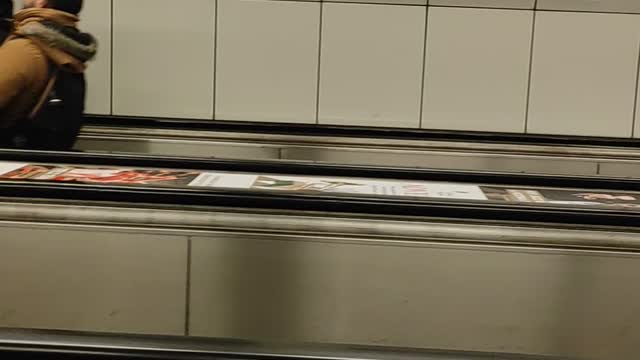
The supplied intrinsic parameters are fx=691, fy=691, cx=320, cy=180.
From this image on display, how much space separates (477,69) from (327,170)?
124cm

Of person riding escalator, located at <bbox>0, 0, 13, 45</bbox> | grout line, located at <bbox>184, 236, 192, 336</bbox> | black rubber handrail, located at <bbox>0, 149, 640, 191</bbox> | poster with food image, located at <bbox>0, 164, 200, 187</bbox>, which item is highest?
person riding escalator, located at <bbox>0, 0, 13, 45</bbox>

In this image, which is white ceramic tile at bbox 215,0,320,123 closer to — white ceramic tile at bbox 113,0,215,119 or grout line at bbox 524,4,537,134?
Answer: white ceramic tile at bbox 113,0,215,119

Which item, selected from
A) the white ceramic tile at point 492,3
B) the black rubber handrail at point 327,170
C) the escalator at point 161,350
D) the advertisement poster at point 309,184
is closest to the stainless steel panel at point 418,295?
the advertisement poster at point 309,184

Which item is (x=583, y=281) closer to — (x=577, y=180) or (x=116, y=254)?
(x=577, y=180)

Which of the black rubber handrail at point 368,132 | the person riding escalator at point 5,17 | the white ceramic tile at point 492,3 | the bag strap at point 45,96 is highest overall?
the white ceramic tile at point 492,3

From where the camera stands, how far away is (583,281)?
1.29 meters

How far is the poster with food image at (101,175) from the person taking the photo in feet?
4.53

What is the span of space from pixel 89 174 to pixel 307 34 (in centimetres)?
145

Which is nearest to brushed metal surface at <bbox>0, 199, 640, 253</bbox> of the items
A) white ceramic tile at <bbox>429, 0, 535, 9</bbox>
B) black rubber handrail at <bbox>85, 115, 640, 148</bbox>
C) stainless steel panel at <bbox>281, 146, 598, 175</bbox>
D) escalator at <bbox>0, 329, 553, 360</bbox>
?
escalator at <bbox>0, 329, 553, 360</bbox>

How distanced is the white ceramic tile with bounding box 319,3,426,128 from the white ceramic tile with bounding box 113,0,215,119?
0.47 meters

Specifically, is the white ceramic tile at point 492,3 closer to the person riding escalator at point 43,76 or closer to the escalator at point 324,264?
Result: the person riding escalator at point 43,76

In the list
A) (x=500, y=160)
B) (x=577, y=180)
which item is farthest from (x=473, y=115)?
(x=577, y=180)

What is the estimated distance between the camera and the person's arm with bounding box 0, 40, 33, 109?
6.05ft

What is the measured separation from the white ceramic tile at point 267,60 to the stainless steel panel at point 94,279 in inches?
57.7
